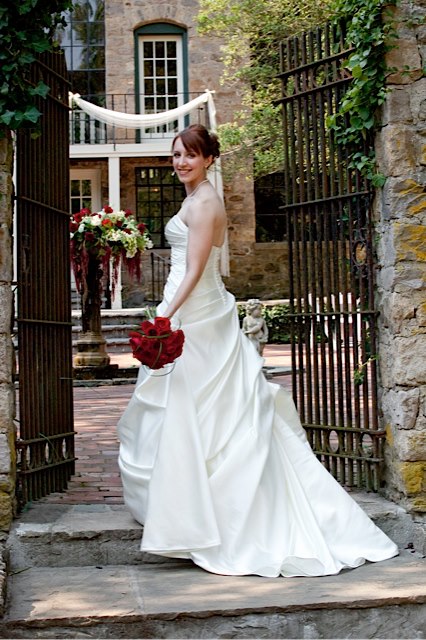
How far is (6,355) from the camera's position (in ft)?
13.9

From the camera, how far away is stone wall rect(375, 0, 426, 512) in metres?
4.51

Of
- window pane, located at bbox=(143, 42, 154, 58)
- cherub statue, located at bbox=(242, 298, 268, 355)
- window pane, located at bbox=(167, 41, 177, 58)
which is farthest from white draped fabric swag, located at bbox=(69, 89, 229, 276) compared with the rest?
cherub statue, located at bbox=(242, 298, 268, 355)

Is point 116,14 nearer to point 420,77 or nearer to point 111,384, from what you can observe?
point 111,384

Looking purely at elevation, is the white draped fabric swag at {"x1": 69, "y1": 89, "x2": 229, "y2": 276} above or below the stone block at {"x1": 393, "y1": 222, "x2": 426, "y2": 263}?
above

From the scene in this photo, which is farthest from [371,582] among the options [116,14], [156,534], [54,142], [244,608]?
[116,14]

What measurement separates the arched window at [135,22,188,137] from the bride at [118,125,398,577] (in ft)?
50.4

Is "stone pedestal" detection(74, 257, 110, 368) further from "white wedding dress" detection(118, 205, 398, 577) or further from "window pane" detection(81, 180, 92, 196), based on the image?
A: "window pane" detection(81, 180, 92, 196)

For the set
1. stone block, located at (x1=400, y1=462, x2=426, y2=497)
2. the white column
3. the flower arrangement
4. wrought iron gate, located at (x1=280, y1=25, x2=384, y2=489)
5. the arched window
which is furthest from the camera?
the arched window

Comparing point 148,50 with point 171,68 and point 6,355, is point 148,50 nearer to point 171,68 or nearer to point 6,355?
point 171,68

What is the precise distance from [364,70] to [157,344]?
1.95 metres

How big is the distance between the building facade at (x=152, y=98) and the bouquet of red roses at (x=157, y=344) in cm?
1481

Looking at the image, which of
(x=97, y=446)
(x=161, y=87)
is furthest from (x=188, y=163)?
→ (x=161, y=87)

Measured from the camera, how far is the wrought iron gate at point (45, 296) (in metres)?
4.57

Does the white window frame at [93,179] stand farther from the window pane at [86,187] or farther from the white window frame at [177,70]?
the white window frame at [177,70]
